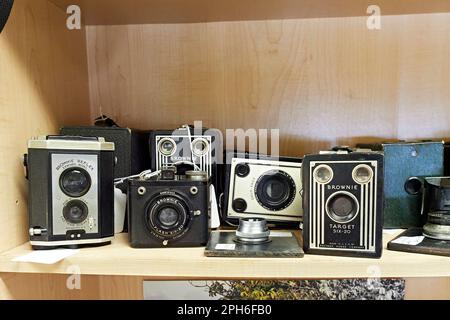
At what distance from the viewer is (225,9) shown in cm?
81

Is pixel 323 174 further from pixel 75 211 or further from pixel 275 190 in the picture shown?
pixel 75 211

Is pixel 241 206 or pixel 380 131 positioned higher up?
pixel 380 131

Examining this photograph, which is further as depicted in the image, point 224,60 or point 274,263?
point 224,60

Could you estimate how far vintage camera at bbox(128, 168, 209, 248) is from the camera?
604 millimetres

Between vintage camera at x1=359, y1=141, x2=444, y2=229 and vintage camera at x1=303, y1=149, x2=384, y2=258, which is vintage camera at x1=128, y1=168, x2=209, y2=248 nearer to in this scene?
vintage camera at x1=303, y1=149, x2=384, y2=258

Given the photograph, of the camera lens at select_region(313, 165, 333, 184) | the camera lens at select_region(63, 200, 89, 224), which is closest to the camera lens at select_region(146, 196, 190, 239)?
the camera lens at select_region(63, 200, 89, 224)

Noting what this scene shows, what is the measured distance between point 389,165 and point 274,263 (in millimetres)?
289

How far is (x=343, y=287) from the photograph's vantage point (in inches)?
33.5

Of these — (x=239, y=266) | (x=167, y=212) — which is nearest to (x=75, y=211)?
(x=167, y=212)

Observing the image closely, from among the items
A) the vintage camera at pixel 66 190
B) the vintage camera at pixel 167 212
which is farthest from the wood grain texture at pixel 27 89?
the vintage camera at pixel 167 212

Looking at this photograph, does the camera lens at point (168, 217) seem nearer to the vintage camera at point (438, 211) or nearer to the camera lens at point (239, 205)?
the camera lens at point (239, 205)

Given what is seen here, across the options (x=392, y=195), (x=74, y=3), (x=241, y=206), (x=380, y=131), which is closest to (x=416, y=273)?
(x=392, y=195)

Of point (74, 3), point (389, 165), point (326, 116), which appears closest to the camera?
point (389, 165)
